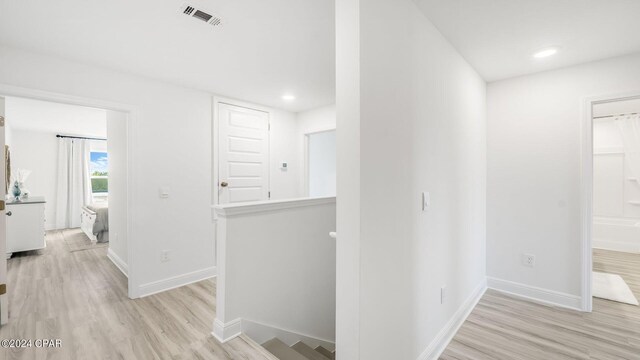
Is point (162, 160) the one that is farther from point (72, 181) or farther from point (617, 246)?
point (617, 246)

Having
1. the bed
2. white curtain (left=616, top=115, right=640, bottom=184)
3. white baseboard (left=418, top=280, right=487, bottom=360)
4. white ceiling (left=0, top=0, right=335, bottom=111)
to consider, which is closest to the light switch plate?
white baseboard (left=418, top=280, right=487, bottom=360)

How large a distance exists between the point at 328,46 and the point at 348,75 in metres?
1.15

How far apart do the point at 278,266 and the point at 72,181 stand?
300 inches

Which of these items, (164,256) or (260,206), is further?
(164,256)

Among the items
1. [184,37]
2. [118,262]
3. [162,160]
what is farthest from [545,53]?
[118,262]

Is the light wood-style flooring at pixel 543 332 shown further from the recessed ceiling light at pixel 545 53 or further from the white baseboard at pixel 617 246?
the recessed ceiling light at pixel 545 53

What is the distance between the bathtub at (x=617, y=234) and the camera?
423cm

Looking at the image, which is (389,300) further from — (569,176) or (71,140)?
(71,140)

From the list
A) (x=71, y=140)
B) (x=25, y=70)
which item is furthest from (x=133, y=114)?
(x=71, y=140)

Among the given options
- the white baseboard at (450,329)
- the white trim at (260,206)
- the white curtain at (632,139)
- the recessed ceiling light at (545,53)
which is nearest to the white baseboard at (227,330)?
the white trim at (260,206)

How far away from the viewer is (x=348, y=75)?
4.24ft

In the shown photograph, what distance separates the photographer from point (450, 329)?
7.03ft

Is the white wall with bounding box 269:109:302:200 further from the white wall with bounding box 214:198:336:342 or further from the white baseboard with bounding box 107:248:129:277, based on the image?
the white baseboard with bounding box 107:248:129:277

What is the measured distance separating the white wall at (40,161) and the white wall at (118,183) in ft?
13.3
